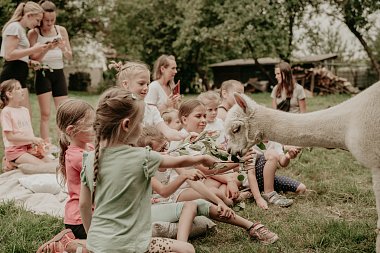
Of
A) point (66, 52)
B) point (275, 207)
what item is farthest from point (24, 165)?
point (275, 207)

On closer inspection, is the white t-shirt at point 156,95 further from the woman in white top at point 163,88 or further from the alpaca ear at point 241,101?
the alpaca ear at point 241,101

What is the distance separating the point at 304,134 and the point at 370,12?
694 inches

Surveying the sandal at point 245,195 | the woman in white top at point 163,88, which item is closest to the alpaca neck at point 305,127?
the sandal at point 245,195

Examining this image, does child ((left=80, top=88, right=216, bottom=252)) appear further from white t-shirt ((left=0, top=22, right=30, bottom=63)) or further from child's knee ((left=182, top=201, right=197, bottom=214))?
white t-shirt ((left=0, top=22, right=30, bottom=63))

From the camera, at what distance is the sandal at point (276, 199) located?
475 centimetres

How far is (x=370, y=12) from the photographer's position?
19.4m

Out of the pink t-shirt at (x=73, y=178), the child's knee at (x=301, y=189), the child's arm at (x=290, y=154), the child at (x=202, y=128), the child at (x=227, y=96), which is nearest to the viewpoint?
the pink t-shirt at (x=73, y=178)

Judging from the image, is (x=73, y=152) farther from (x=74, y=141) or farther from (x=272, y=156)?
(x=272, y=156)

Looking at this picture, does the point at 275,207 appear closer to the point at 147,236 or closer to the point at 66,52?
the point at 147,236

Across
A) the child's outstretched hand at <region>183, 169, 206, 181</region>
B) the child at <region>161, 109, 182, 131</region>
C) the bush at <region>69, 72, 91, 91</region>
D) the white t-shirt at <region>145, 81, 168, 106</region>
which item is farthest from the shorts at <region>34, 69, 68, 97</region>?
the bush at <region>69, 72, 91, 91</region>

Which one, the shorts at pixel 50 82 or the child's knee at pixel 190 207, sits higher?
the shorts at pixel 50 82

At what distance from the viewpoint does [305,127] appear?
372 cm

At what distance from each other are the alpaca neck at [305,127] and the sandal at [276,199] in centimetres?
111

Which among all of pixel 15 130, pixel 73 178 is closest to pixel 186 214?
pixel 73 178
